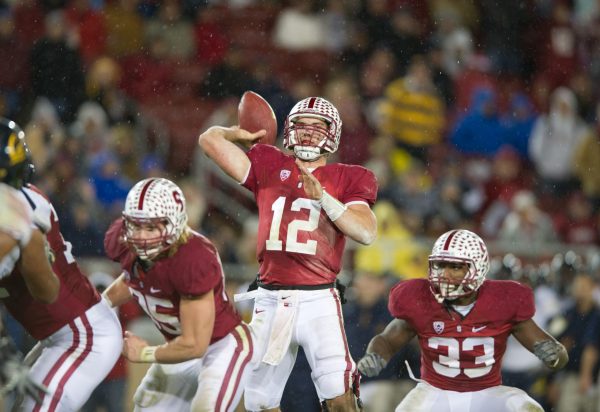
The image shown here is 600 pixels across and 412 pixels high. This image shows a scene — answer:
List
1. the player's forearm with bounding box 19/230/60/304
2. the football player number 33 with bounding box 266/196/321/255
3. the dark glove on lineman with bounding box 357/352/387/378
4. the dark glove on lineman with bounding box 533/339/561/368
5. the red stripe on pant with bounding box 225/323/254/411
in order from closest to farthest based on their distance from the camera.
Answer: the player's forearm with bounding box 19/230/60/304 < the red stripe on pant with bounding box 225/323/254/411 < the football player number 33 with bounding box 266/196/321/255 < the dark glove on lineman with bounding box 533/339/561/368 < the dark glove on lineman with bounding box 357/352/387/378

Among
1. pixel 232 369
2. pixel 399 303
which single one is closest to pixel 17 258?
pixel 232 369

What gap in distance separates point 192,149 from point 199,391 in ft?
18.3

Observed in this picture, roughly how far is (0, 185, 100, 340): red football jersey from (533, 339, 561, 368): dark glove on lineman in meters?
2.34

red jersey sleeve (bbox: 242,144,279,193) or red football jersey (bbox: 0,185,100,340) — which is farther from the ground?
red jersey sleeve (bbox: 242,144,279,193)

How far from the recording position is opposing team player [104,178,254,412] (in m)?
5.32

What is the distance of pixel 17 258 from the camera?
5094 mm

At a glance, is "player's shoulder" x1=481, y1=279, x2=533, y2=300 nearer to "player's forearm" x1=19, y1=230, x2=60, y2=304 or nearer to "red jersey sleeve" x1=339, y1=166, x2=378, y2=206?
"red jersey sleeve" x1=339, y1=166, x2=378, y2=206

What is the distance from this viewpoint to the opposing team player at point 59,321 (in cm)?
526

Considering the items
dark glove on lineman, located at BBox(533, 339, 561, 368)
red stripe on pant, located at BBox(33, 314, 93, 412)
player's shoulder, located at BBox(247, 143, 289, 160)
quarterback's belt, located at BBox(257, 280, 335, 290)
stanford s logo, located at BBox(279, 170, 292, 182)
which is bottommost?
dark glove on lineman, located at BBox(533, 339, 561, 368)

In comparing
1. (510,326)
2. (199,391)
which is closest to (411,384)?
(510,326)

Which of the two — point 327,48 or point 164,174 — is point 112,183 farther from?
point 327,48

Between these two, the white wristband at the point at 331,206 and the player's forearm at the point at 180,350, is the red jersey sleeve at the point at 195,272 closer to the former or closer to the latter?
the player's forearm at the point at 180,350

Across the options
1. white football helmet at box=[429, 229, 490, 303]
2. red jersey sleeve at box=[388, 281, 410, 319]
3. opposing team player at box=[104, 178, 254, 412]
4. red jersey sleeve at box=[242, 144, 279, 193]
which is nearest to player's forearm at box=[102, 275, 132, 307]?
opposing team player at box=[104, 178, 254, 412]

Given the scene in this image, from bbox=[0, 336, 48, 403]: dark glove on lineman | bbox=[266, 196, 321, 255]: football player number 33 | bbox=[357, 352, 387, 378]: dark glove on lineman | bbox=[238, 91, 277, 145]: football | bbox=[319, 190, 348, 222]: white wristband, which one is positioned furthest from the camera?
bbox=[238, 91, 277, 145]: football
